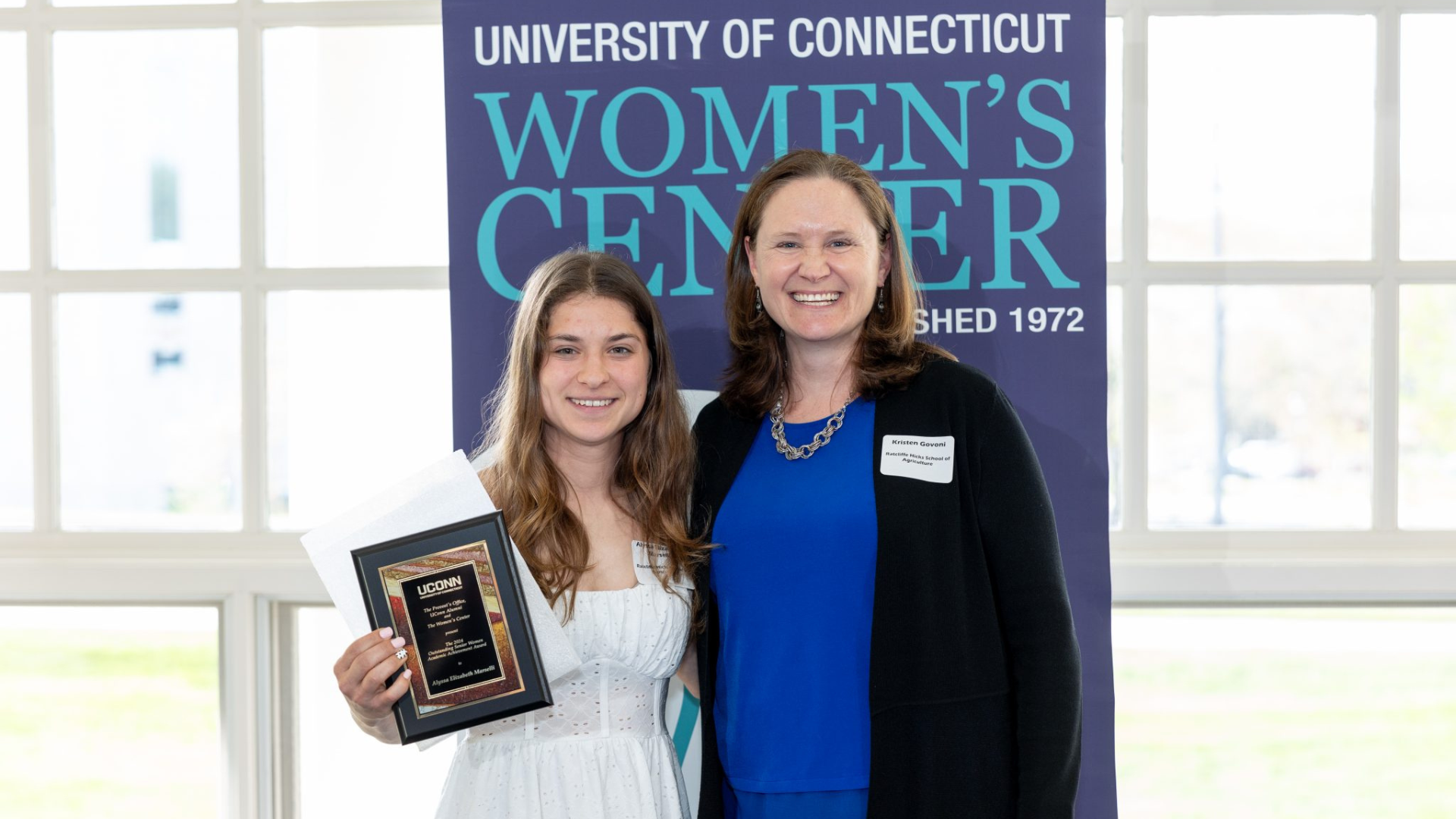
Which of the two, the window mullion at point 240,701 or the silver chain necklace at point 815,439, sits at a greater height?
the silver chain necklace at point 815,439

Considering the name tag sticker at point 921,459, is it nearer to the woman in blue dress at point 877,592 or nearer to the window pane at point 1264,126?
the woman in blue dress at point 877,592

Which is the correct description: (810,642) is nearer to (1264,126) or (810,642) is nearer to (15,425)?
A: (1264,126)

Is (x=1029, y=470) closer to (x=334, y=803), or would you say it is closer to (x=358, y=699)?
(x=358, y=699)

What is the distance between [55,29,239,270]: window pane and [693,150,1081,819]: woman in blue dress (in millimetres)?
1990

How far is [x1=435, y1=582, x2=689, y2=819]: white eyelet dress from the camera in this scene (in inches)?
73.2

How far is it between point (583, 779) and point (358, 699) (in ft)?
1.34

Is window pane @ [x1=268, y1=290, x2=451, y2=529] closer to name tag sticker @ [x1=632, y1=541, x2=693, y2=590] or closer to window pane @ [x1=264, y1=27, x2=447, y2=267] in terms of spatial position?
window pane @ [x1=264, y1=27, x2=447, y2=267]

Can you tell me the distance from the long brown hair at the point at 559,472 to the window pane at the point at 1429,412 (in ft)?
7.13

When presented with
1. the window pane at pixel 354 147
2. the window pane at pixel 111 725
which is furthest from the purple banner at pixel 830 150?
the window pane at pixel 111 725

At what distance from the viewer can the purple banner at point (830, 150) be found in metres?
2.49

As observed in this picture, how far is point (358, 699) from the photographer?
5.76 feet

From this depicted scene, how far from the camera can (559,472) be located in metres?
1.97

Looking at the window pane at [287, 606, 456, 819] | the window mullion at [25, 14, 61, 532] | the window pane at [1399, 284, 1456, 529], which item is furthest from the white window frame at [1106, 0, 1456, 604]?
the window mullion at [25, 14, 61, 532]

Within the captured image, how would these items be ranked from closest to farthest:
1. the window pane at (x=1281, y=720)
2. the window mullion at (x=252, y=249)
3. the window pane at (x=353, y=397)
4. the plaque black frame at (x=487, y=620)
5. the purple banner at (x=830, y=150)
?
the plaque black frame at (x=487, y=620) → the purple banner at (x=830, y=150) → the window mullion at (x=252, y=249) → the window pane at (x=353, y=397) → the window pane at (x=1281, y=720)
